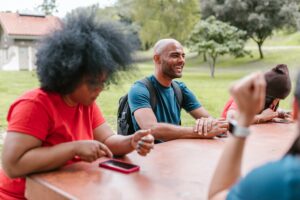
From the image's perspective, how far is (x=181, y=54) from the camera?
3.11 meters

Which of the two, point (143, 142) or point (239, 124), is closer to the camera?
point (239, 124)

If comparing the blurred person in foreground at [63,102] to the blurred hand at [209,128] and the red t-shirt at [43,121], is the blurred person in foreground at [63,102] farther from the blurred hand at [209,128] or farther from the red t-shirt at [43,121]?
the blurred hand at [209,128]

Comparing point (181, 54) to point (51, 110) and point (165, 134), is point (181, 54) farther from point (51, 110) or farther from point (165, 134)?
point (51, 110)

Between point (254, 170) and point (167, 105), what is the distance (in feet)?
6.47

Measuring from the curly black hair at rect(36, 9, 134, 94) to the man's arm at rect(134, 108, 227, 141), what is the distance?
75 centimetres

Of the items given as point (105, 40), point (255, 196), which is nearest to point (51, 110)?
point (105, 40)

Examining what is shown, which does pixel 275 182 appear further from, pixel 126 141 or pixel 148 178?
pixel 126 141

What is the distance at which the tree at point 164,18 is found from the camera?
21.5 meters

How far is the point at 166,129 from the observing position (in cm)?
240

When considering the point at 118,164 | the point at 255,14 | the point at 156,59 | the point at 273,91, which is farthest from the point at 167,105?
the point at 255,14

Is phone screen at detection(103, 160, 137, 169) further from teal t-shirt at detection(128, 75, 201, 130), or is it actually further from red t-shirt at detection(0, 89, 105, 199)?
teal t-shirt at detection(128, 75, 201, 130)

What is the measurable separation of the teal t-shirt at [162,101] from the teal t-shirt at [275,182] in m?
1.78

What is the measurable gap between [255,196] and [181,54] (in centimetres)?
232

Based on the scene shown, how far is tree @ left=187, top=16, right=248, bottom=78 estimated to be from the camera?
16188mm
